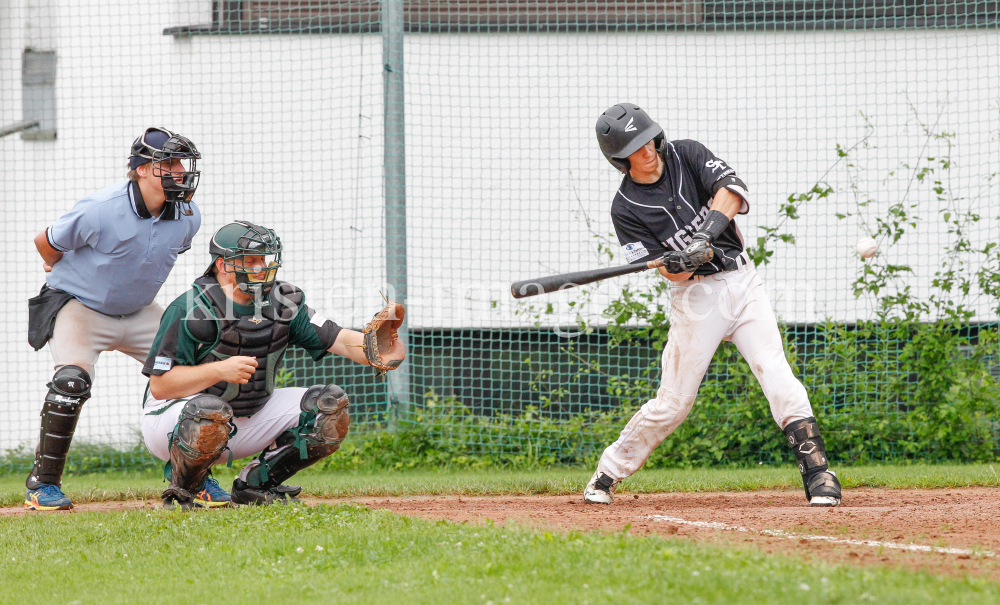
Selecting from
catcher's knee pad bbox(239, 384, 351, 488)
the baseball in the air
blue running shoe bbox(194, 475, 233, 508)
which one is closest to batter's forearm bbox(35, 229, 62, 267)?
blue running shoe bbox(194, 475, 233, 508)

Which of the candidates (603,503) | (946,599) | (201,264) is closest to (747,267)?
(603,503)

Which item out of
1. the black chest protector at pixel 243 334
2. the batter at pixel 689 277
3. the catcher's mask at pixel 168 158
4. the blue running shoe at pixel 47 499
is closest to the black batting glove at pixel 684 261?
the batter at pixel 689 277

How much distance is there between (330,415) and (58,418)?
178cm

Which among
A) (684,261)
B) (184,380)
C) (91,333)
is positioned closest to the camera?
(184,380)

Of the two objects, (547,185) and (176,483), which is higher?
(547,185)

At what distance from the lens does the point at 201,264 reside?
29.0 ft

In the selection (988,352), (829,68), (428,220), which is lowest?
(988,352)

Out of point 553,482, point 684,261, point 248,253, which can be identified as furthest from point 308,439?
point 684,261

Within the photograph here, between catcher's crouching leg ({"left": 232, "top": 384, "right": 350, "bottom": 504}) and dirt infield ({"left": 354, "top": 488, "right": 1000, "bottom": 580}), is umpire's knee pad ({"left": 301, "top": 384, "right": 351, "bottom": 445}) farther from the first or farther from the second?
A: dirt infield ({"left": 354, "top": 488, "right": 1000, "bottom": 580})

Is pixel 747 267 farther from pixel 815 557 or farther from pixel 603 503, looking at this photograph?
pixel 815 557

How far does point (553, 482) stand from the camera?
249 inches

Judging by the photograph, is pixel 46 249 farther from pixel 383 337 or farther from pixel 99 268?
pixel 383 337

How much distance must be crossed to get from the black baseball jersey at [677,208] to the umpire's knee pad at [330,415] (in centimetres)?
177

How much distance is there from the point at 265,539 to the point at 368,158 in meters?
5.33
